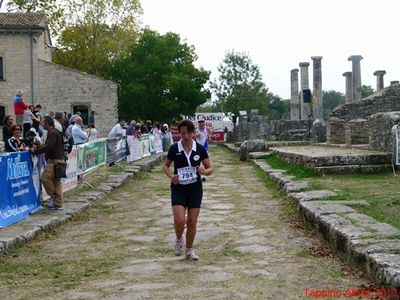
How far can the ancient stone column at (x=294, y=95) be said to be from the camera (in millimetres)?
43344

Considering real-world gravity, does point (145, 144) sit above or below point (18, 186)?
above

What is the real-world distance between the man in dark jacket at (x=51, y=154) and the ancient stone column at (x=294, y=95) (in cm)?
3496

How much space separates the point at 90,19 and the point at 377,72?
885 inches

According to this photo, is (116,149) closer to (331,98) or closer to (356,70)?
(356,70)

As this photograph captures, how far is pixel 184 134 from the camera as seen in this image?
265 inches

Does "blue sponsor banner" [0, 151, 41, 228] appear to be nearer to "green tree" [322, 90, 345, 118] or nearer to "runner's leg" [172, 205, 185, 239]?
"runner's leg" [172, 205, 185, 239]

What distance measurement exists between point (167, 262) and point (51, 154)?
3.89 meters

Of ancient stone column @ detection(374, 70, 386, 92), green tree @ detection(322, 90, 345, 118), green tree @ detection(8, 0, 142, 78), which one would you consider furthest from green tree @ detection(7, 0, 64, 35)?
green tree @ detection(322, 90, 345, 118)

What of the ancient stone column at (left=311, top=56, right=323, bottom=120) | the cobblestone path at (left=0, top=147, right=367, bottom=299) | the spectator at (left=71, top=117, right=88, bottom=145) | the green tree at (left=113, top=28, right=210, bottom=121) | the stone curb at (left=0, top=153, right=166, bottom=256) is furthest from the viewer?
the green tree at (left=113, top=28, right=210, bottom=121)

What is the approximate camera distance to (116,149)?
61.0ft

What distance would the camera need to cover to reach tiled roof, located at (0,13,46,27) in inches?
1433

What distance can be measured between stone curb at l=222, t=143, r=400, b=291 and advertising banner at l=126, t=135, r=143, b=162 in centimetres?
1149

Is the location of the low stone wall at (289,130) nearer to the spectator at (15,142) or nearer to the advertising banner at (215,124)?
the advertising banner at (215,124)

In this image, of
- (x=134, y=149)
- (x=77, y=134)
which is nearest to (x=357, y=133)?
(x=134, y=149)
